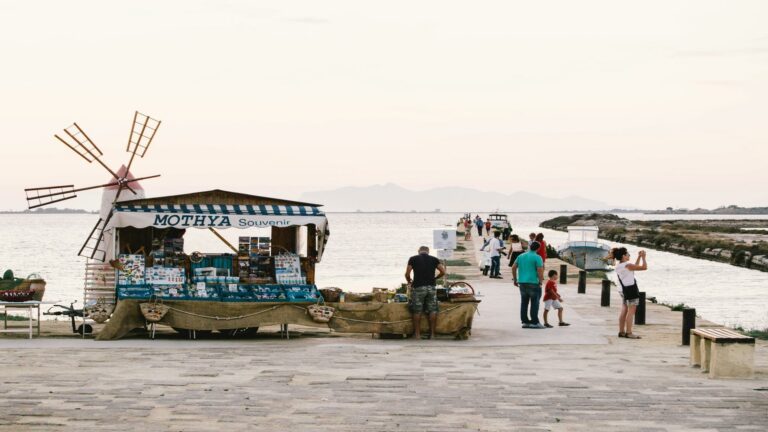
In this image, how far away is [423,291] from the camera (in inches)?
696

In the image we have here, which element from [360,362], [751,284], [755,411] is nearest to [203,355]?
[360,362]

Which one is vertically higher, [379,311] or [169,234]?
[169,234]

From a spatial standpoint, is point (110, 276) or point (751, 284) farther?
point (751, 284)

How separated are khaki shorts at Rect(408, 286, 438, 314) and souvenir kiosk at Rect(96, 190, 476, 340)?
0.26m

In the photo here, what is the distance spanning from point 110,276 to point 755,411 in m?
11.6

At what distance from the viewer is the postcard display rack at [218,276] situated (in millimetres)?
17812

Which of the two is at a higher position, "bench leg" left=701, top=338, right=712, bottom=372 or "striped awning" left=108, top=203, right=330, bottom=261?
"striped awning" left=108, top=203, right=330, bottom=261

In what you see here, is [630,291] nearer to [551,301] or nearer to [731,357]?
[551,301]

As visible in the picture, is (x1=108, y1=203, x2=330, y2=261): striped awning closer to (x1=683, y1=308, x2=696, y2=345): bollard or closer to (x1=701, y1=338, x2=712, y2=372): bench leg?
(x1=683, y1=308, x2=696, y2=345): bollard

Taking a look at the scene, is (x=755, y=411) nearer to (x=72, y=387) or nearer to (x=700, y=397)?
(x=700, y=397)

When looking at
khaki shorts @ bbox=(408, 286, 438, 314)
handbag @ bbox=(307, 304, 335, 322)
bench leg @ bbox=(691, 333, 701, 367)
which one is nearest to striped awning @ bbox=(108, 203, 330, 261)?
handbag @ bbox=(307, 304, 335, 322)

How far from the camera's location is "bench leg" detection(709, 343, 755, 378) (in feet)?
42.7

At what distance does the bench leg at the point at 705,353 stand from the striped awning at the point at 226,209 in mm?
7697

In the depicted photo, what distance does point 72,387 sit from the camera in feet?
39.9
